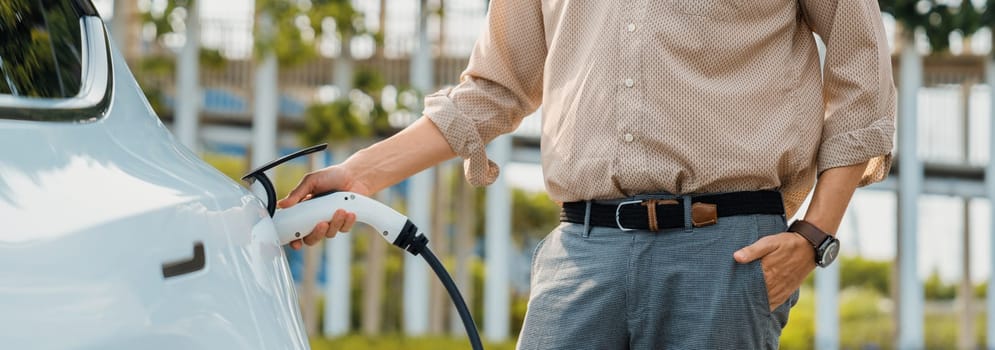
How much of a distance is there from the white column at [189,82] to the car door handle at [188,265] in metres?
7.35

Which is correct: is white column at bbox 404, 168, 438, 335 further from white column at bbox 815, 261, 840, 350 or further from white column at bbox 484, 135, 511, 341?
white column at bbox 815, 261, 840, 350

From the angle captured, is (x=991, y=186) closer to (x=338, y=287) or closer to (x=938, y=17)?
(x=938, y=17)

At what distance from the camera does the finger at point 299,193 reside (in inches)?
70.2

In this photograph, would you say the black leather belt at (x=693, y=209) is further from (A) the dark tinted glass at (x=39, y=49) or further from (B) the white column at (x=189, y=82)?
(B) the white column at (x=189, y=82)

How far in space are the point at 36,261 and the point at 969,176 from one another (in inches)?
294

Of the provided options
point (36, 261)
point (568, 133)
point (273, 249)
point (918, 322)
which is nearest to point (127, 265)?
point (36, 261)

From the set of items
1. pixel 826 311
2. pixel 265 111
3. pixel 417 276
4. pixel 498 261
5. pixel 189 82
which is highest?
pixel 189 82

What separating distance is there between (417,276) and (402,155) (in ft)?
19.8

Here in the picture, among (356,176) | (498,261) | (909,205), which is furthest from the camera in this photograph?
(498,261)

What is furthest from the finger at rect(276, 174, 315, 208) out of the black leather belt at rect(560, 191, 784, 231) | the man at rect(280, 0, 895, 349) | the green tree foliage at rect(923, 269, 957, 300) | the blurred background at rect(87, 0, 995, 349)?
the green tree foliage at rect(923, 269, 957, 300)

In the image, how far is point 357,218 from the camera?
5.47 feet

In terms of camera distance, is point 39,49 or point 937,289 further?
point 937,289

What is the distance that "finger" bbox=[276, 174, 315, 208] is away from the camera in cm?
178

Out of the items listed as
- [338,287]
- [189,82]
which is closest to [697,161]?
[338,287]
